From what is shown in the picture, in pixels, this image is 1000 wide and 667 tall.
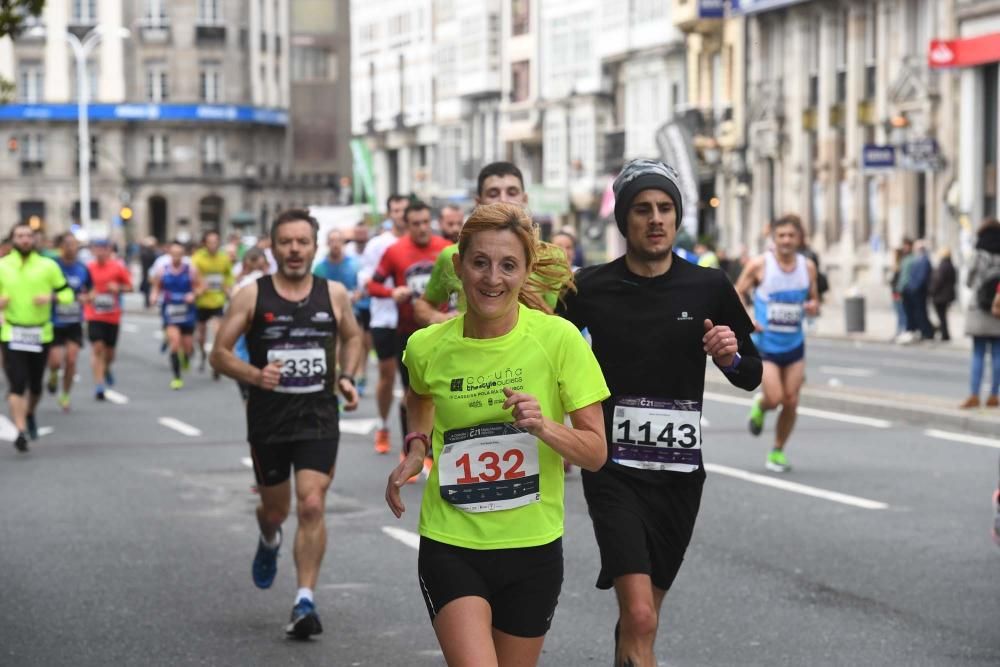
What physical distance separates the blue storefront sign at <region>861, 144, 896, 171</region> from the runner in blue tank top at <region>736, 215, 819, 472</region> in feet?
84.6

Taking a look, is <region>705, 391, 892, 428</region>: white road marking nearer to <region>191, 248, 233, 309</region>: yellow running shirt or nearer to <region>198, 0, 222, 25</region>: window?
<region>191, 248, 233, 309</region>: yellow running shirt

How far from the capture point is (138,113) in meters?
104

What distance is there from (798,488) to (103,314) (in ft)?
38.4

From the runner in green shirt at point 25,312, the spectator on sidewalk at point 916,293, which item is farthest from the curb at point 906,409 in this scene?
the spectator on sidewalk at point 916,293

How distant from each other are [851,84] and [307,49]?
66348 mm

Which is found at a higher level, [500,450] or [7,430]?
[500,450]

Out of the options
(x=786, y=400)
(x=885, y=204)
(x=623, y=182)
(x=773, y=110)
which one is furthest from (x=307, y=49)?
(x=623, y=182)

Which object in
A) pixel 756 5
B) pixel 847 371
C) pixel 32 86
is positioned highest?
pixel 32 86

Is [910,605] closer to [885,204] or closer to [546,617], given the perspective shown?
[546,617]

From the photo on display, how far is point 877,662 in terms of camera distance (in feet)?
25.7

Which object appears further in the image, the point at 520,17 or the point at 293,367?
the point at 520,17

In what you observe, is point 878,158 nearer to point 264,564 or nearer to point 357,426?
point 357,426

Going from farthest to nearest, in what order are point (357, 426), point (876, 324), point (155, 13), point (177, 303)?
1. point (155, 13)
2. point (876, 324)
3. point (177, 303)
4. point (357, 426)

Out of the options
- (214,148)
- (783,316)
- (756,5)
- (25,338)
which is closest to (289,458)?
(783,316)
